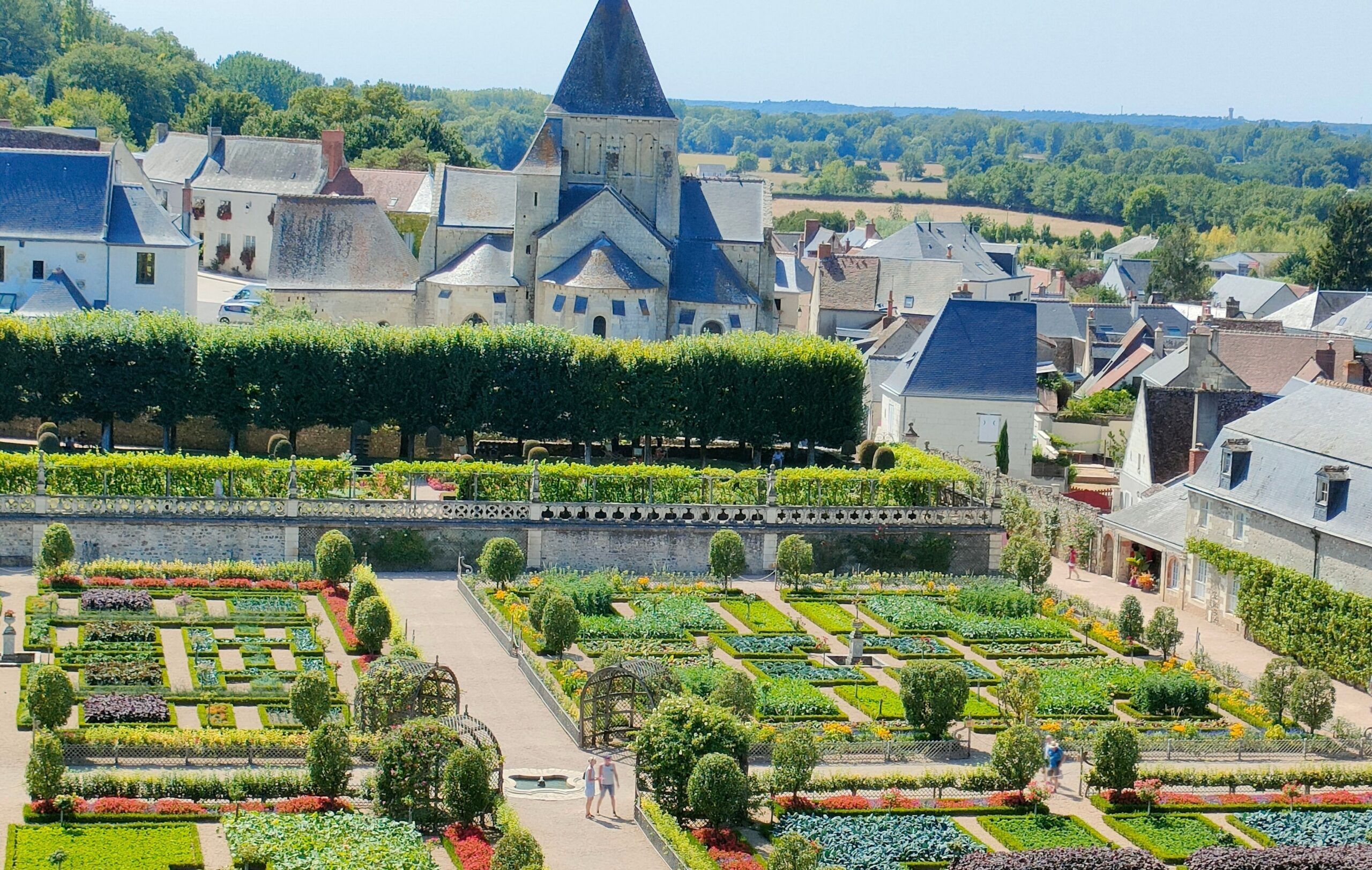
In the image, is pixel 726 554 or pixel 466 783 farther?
pixel 726 554

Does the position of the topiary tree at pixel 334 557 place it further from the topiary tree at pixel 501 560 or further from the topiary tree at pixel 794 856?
the topiary tree at pixel 794 856

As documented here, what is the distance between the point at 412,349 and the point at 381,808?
107 ft

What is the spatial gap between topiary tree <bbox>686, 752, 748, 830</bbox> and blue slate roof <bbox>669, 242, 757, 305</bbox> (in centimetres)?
5073

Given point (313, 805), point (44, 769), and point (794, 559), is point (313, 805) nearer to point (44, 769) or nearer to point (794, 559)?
point (44, 769)

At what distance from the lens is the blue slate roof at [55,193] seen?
251ft

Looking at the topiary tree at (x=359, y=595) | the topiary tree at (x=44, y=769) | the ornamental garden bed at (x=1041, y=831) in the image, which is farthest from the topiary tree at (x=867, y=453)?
the topiary tree at (x=44, y=769)

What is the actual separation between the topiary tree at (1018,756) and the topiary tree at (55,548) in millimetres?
23414

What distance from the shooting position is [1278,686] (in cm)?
3806

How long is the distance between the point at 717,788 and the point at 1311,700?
43.7 feet

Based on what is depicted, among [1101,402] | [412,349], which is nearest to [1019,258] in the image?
[1101,402]

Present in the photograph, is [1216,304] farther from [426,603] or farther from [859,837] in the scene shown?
[859,837]

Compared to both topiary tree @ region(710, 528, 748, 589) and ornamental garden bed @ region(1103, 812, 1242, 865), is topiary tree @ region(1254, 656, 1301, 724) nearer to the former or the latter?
ornamental garden bed @ region(1103, 812, 1242, 865)

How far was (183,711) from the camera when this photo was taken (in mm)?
36125

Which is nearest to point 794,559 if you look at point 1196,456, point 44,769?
point 1196,456
